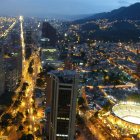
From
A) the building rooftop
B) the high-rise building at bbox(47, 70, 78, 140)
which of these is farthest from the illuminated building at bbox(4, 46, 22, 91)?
the building rooftop

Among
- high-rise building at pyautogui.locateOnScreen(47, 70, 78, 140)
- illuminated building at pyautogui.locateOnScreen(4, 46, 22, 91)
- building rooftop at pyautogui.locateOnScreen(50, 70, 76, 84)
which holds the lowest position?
illuminated building at pyautogui.locateOnScreen(4, 46, 22, 91)

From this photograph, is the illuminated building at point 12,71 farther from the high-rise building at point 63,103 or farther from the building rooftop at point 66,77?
the building rooftop at point 66,77

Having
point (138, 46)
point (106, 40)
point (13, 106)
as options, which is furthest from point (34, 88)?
point (106, 40)

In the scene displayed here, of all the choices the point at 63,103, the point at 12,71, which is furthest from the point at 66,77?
the point at 12,71

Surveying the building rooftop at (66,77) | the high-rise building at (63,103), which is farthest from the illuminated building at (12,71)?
the building rooftop at (66,77)

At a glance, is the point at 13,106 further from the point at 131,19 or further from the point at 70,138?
the point at 131,19

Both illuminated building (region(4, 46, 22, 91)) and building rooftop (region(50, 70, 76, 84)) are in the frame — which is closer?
building rooftop (region(50, 70, 76, 84))

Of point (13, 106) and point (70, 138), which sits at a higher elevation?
point (70, 138)

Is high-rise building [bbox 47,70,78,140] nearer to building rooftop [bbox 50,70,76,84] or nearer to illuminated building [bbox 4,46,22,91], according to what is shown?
building rooftop [bbox 50,70,76,84]

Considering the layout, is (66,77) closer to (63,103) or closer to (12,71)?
Answer: (63,103)
